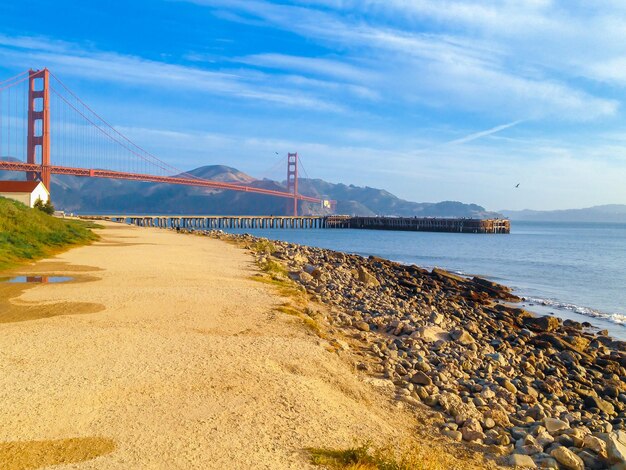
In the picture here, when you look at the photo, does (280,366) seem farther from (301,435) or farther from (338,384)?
(301,435)

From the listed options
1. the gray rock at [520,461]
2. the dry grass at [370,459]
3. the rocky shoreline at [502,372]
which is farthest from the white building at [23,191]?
the gray rock at [520,461]

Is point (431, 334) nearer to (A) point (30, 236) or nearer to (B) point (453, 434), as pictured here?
(B) point (453, 434)

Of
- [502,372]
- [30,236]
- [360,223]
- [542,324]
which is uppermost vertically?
[30,236]

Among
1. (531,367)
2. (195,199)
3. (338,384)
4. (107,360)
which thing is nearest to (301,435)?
(338,384)

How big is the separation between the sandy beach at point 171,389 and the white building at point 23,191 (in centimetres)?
3147

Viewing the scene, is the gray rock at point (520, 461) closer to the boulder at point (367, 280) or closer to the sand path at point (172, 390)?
the sand path at point (172, 390)

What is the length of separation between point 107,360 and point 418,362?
441 centimetres

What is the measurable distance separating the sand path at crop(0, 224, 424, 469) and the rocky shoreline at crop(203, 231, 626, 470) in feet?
3.08

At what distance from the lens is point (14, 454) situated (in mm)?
4168

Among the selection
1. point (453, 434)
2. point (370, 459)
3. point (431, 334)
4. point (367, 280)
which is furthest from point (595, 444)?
point (367, 280)

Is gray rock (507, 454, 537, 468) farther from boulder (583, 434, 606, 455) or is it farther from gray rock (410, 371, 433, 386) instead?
gray rock (410, 371, 433, 386)

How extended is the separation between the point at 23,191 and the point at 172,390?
127ft

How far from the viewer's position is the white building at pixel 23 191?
3794 centimetres

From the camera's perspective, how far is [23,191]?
3850cm
